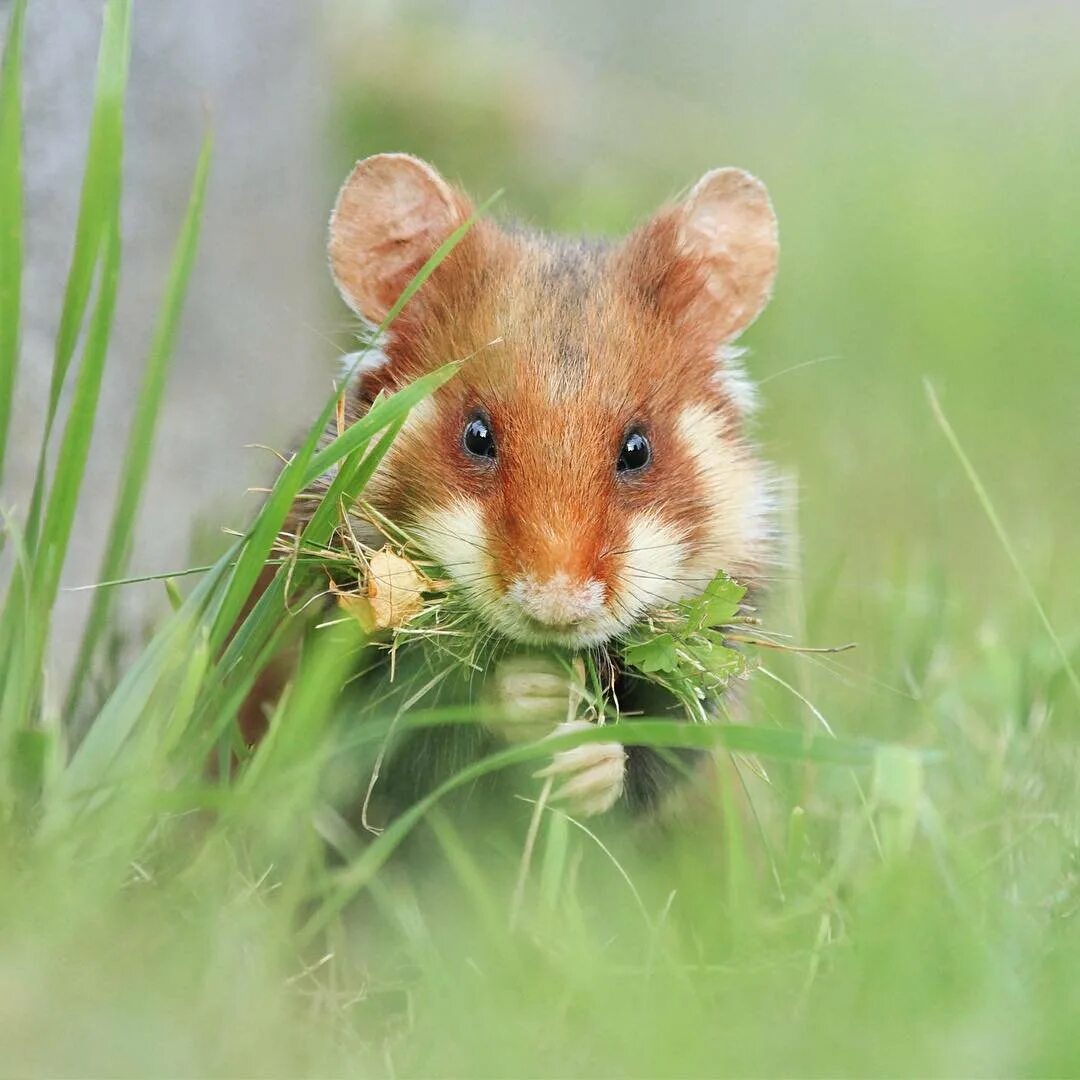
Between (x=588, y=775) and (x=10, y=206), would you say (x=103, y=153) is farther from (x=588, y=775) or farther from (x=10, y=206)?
(x=588, y=775)

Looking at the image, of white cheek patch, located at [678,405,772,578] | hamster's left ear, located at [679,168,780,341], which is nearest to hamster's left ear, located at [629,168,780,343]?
hamster's left ear, located at [679,168,780,341]

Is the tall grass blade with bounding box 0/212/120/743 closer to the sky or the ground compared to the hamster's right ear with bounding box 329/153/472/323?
closer to the ground

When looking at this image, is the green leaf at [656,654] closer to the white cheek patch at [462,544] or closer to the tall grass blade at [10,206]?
the white cheek patch at [462,544]

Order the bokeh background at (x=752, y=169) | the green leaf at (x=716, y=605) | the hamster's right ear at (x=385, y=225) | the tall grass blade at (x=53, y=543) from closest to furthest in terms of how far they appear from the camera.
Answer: the tall grass blade at (x=53, y=543), the green leaf at (x=716, y=605), the hamster's right ear at (x=385, y=225), the bokeh background at (x=752, y=169)

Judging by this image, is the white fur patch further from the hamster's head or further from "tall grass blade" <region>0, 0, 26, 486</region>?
"tall grass blade" <region>0, 0, 26, 486</region>

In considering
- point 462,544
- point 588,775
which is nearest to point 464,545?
point 462,544

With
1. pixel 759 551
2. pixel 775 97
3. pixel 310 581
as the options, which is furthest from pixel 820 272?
pixel 310 581

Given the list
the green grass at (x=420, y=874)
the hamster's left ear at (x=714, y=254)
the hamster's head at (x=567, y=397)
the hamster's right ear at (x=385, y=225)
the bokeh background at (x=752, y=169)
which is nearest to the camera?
the green grass at (x=420, y=874)

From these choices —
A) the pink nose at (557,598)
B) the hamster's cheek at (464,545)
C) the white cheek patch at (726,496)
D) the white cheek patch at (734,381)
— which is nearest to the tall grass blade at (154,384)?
the hamster's cheek at (464,545)
